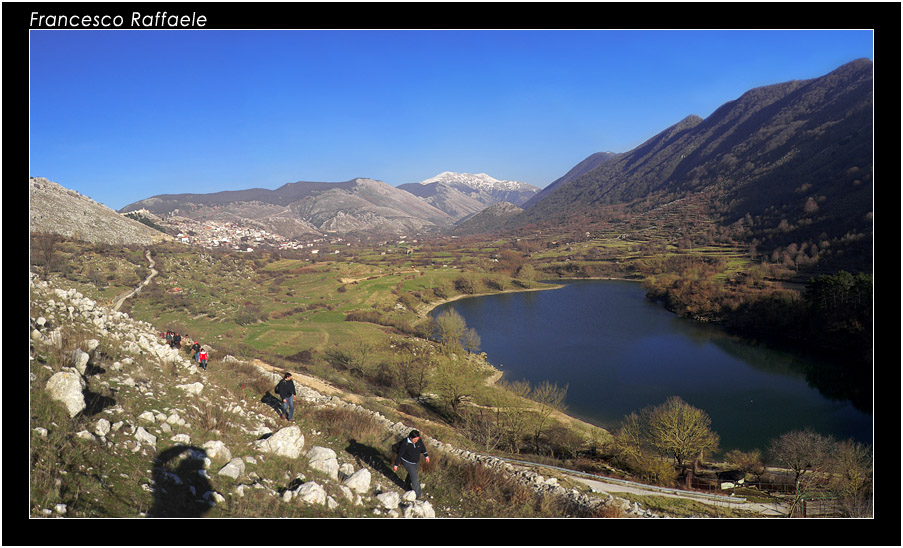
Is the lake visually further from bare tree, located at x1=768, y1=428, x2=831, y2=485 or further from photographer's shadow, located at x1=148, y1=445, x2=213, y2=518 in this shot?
photographer's shadow, located at x1=148, y1=445, x2=213, y2=518

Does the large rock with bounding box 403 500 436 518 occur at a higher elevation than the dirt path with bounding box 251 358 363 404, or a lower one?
higher

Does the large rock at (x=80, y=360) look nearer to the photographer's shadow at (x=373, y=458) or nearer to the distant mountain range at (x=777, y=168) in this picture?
the photographer's shadow at (x=373, y=458)

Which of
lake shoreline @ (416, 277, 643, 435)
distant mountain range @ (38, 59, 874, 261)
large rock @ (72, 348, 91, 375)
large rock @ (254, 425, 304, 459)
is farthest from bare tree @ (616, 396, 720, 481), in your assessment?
distant mountain range @ (38, 59, 874, 261)

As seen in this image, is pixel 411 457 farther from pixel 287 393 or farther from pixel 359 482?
pixel 287 393

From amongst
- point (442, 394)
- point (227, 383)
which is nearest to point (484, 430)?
point (442, 394)

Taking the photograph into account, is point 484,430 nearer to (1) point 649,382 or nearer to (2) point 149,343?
(2) point 149,343

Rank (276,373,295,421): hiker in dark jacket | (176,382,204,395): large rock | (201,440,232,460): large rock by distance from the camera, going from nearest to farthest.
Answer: (201,440,232,460): large rock, (176,382,204,395): large rock, (276,373,295,421): hiker in dark jacket

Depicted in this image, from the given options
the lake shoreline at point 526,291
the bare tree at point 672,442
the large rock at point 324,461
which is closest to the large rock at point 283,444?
the large rock at point 324,461
